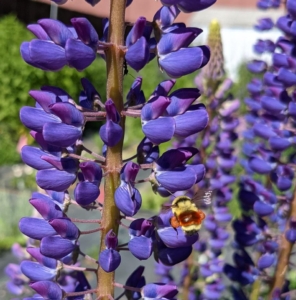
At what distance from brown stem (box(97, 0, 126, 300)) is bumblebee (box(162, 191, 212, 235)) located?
6.3 inches

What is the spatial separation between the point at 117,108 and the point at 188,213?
0.39 meters

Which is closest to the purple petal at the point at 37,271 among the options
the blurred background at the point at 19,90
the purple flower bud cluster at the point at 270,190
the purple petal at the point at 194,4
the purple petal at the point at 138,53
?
the purple petal at the point at 138,53

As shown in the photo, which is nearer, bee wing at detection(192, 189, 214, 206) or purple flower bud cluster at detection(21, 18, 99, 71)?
purple flower bud cluster at detection(21, 18, 99, 71)

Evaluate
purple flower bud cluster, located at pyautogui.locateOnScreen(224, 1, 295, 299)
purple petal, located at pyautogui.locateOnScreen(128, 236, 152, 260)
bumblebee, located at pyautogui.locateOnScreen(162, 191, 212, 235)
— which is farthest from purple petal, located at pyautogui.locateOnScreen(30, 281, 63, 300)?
purple flower bud cluster, located at pyautogui.locateOnScreen(224, 1, 295, 299)

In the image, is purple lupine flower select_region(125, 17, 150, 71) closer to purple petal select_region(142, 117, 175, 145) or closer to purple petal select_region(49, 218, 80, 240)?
purple petal select_region(142, 117, 175, 145)

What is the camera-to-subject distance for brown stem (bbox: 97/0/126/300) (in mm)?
1233

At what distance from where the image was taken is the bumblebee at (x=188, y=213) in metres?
1.37

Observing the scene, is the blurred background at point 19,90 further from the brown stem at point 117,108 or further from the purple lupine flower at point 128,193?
the purple lupine flower at point 128,193

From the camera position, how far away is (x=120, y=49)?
4.08 feet

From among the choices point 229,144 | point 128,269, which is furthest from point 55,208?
point 128,269

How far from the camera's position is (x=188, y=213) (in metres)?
1.48

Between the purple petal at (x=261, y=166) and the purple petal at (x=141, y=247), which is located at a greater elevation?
the purple petal at (x=141, y=247)

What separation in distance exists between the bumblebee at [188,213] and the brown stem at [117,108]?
0.16 meters

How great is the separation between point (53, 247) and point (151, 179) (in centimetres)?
28
